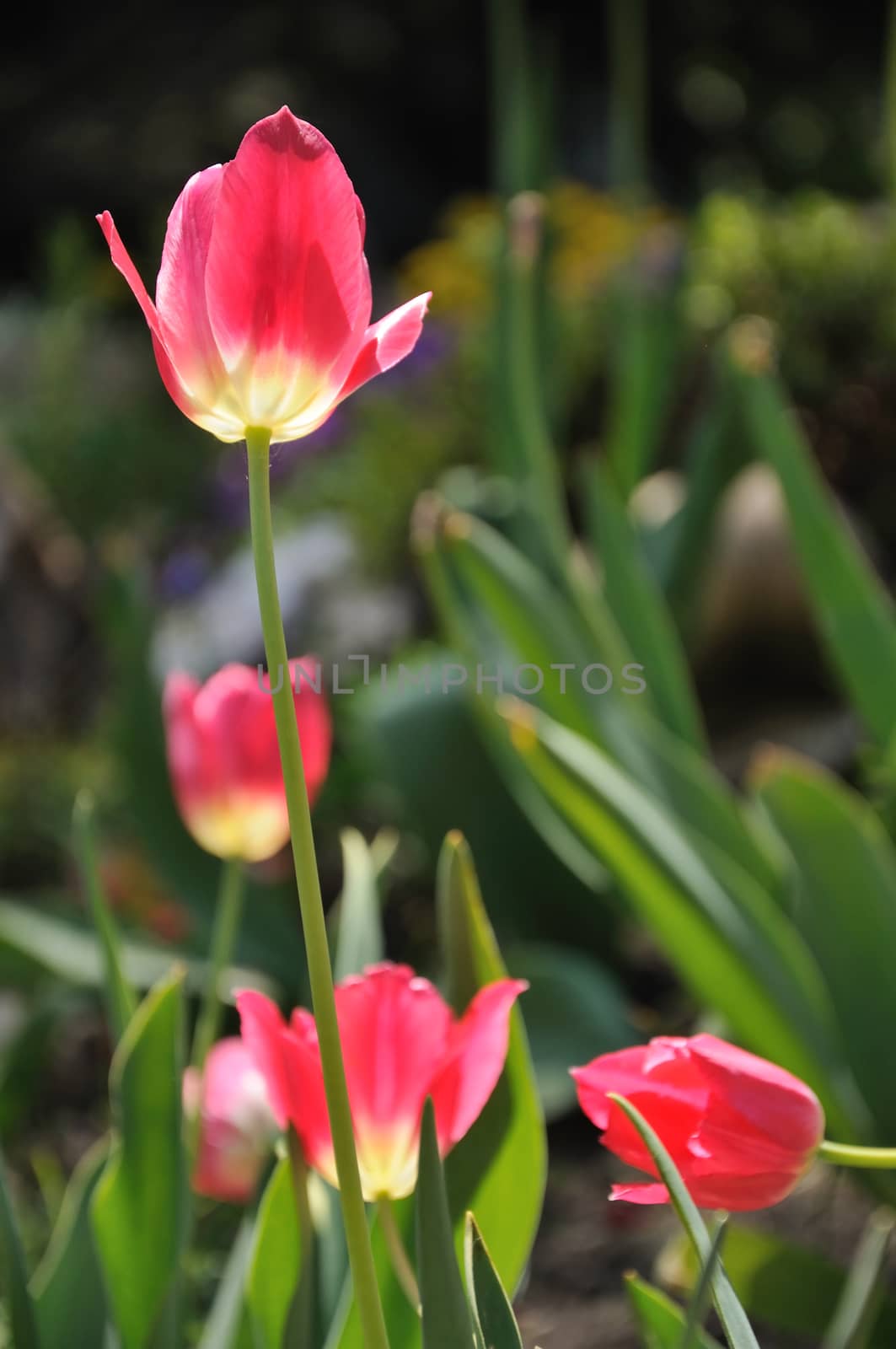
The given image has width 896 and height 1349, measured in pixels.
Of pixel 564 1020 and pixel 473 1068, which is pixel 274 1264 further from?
pixel 564 1020

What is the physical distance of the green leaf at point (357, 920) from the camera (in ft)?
2.23

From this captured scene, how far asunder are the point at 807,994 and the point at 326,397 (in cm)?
67

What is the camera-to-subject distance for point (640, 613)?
A: 1.24 m

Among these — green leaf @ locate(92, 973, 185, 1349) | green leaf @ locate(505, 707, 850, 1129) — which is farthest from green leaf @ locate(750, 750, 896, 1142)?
green leaf @ locate(92, 973, 185, 1349)

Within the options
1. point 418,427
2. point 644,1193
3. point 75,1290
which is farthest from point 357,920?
point 418,427

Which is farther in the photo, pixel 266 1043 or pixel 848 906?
pixel 848 906

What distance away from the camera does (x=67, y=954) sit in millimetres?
1338

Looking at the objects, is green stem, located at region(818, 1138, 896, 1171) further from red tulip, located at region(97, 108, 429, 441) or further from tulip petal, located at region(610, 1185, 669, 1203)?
red tulip, located at region(97, 108, 429, 441)

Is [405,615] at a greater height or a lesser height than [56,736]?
greater

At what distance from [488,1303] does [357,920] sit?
0.30m

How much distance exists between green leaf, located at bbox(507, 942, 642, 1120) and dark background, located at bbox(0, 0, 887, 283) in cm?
579

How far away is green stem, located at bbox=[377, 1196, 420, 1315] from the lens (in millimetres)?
426

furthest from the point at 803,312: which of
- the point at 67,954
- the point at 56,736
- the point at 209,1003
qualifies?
the point at 209,1003

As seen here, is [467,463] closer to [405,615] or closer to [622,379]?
[405,615]
